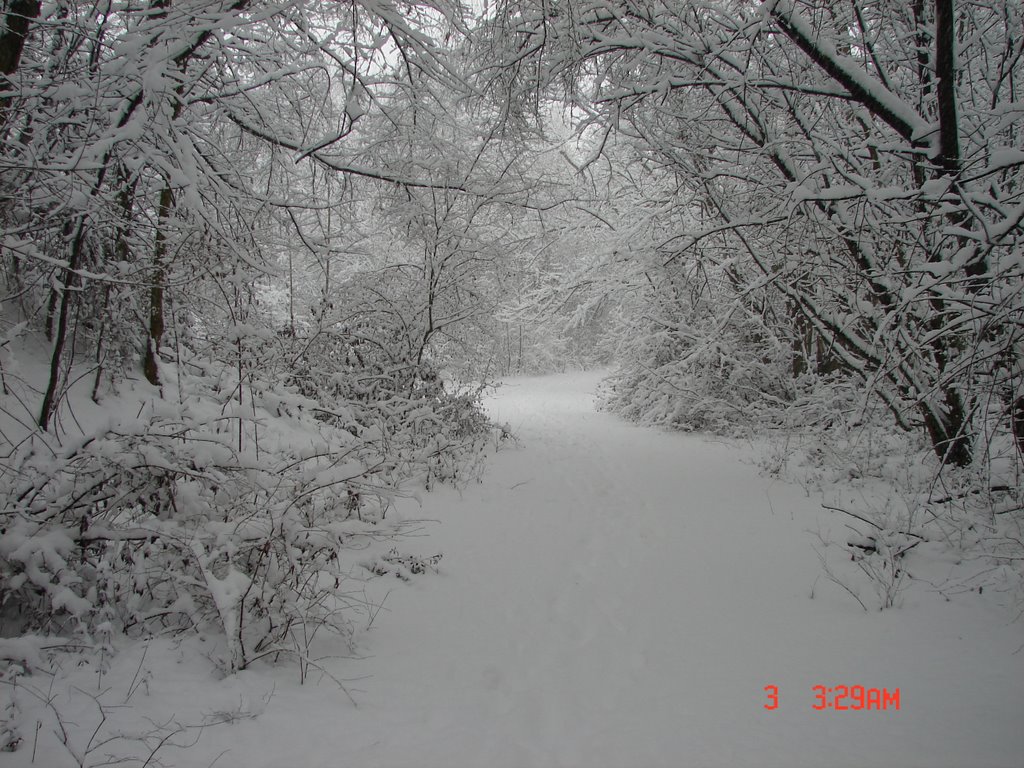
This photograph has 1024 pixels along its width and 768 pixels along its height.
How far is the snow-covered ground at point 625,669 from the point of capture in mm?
1880

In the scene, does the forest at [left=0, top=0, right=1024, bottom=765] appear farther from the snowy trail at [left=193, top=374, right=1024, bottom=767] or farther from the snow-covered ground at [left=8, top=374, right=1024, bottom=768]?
the snowy trail at [left=193, top=374, right=1024, bottom=767]

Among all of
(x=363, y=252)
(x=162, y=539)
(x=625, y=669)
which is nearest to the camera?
(x=162, y=539)

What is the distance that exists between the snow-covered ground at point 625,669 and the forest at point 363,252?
0.29 meters

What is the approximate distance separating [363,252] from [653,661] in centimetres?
528

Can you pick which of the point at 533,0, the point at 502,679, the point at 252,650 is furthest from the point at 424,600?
the point at 533,0

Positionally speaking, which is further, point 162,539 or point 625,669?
point 625,669

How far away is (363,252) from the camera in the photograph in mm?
6062

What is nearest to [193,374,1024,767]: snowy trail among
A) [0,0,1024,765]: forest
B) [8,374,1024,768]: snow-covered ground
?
[8,374,1024,768]: snow-covered ground

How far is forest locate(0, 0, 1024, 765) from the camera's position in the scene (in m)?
2.34

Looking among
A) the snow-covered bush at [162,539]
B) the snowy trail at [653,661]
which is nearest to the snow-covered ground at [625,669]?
the snowy trail at [653,661]

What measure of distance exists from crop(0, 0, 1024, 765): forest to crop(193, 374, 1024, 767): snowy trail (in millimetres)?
473
